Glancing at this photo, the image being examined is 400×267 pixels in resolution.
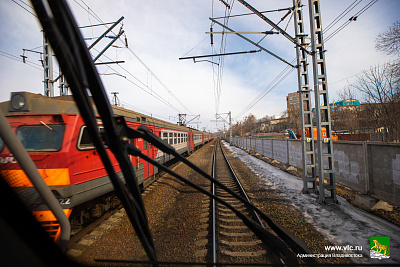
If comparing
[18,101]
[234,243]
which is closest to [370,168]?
[234,243]

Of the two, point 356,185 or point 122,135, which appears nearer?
point 122,135

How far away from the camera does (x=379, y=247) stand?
3.18m

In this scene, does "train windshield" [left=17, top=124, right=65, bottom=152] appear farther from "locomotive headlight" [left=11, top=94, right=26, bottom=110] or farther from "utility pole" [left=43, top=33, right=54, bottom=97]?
"utility pole" [left=43, top=33, right=54, bottom=97]

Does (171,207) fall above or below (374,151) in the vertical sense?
below

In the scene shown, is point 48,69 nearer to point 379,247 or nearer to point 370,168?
point 379,247

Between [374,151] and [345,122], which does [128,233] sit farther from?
[345,122]

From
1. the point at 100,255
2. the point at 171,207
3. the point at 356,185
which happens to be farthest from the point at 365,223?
the point at 100,255

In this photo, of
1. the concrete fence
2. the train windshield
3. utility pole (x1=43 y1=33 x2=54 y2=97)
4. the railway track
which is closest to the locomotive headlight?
the train windshield

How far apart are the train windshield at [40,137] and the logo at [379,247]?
5.85 meters

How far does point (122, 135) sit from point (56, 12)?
34.2 inches

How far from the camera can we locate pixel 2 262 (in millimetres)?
1343

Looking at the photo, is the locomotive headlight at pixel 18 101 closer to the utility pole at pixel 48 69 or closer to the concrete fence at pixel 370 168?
the utility pole at pixel 48 69

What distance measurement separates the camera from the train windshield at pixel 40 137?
3.29 meters

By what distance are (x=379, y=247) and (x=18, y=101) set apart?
6.99 metres
